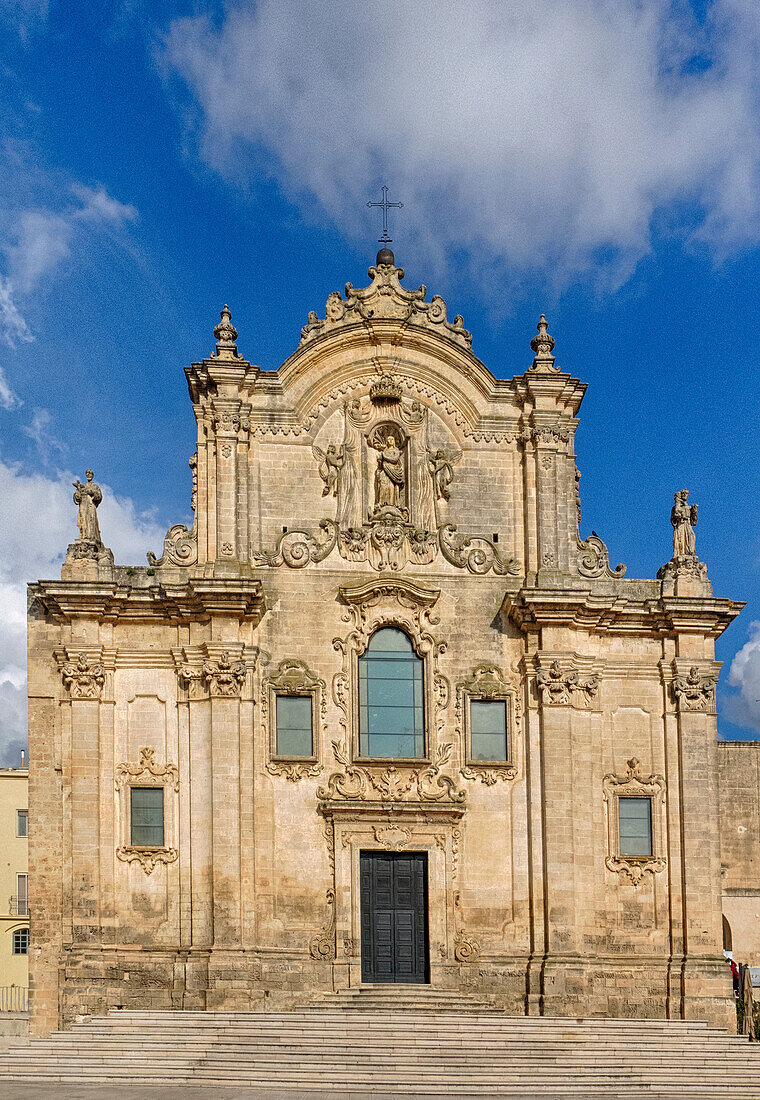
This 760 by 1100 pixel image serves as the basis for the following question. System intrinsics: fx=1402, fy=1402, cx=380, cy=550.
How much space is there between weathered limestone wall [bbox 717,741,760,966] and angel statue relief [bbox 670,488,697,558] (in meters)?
5.64

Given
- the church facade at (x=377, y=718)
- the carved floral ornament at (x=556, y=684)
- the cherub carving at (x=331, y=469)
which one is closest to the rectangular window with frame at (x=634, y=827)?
the church facade at (x=377, y=718)

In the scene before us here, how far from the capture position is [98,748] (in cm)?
2516

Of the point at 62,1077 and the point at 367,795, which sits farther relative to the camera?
the point at 367,795

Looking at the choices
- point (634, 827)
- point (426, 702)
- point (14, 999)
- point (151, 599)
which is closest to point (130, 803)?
point (151, 599)

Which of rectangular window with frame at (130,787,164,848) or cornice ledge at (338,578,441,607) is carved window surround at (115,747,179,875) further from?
cornice ledge at (338,578,441,607)

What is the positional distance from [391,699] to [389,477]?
14.0ft

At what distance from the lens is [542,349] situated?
90.3ft

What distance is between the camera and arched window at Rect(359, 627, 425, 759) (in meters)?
25.8

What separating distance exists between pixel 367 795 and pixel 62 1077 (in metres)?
7.01

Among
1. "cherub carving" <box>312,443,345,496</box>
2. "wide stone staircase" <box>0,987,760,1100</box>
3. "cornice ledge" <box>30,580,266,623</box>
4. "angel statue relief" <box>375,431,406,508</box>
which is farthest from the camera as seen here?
"angel statue relief" <box>375,431,406,508</box>

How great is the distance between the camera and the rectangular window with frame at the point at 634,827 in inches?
1023

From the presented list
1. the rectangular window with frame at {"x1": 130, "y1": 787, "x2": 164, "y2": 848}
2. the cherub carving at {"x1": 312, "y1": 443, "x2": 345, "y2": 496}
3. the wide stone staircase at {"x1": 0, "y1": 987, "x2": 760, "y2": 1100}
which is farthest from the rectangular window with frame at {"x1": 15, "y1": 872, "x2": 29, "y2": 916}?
the cherub carving at {"x1": 312, "y1": 443, "x2": 345, "y2": 496}

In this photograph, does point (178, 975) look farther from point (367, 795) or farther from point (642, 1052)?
point (642, 1052)

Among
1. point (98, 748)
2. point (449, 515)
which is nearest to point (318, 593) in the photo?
point (449, 515)
